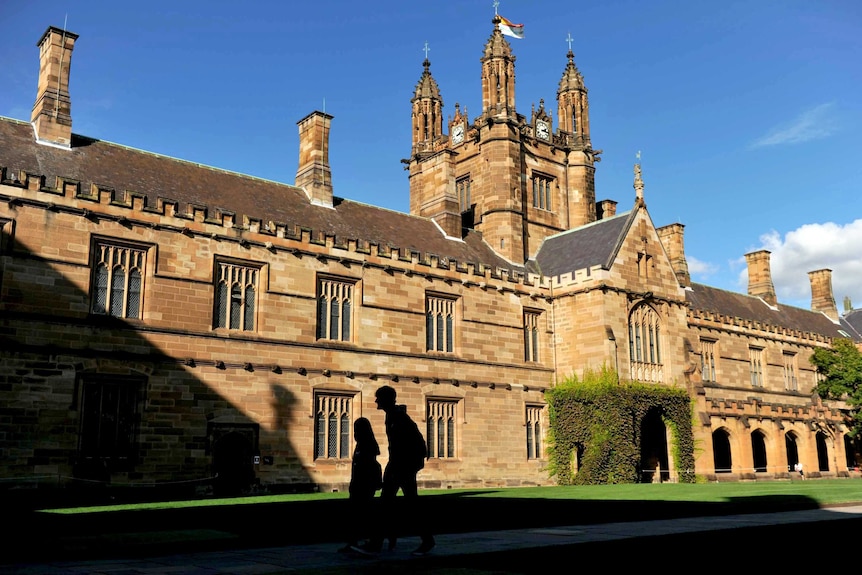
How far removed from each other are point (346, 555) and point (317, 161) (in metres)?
24.0

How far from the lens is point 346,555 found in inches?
349

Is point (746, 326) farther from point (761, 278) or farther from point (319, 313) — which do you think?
point (319, 313)

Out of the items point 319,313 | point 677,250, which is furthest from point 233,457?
point 677,250

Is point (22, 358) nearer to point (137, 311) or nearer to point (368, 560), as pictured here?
point (137, 311)

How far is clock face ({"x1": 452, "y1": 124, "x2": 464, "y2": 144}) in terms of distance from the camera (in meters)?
41.5

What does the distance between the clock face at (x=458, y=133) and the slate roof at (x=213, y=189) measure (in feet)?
25.9

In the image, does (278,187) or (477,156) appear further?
(477,156)

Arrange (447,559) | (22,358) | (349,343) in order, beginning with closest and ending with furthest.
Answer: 1. (447,559)
2. (22,358)
3. (349,343)

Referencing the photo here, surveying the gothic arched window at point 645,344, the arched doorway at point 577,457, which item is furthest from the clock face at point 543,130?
the arched doorway at point 577,457

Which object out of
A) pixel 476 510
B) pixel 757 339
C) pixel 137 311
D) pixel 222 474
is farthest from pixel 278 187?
pixel 757 339

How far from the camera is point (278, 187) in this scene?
99.7 ft

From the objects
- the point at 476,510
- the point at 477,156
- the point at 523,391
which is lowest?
the point at 476,510

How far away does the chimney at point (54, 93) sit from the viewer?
24.7m

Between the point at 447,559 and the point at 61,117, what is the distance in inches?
862
